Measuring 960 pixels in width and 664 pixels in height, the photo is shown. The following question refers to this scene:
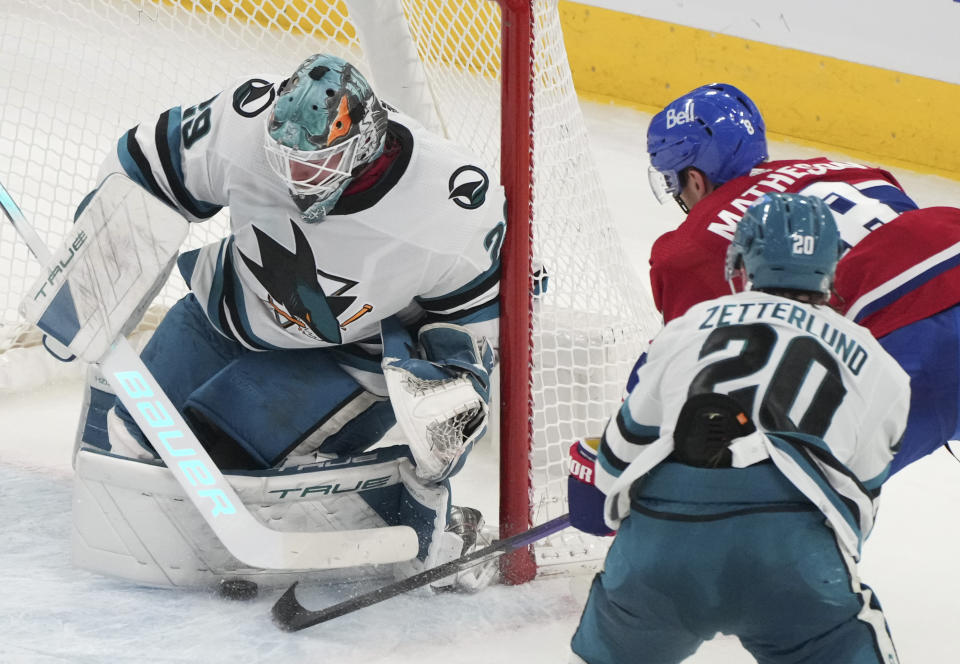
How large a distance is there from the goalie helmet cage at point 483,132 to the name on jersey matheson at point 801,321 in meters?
0.71

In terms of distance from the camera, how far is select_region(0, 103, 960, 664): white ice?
168cm

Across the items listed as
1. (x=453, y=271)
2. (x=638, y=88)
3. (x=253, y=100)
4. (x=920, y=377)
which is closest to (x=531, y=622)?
(x=453, y=271)

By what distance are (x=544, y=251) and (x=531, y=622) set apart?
66cm

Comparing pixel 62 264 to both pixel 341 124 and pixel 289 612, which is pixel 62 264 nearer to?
pixel 341 124

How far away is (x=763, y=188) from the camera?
70.7 inches

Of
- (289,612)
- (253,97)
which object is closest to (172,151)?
(253,97)

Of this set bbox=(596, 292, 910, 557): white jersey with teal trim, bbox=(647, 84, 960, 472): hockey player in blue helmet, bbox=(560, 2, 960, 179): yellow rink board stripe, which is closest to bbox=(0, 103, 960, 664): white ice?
bbox=(647, 84, 960, 472): hockey player in blue helmet

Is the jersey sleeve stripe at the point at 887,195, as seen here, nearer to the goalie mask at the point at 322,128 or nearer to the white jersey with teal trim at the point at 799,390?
the white jersey with teal trim at the point at 799,390

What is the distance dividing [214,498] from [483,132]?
1075 mm

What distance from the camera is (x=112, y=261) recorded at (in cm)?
181

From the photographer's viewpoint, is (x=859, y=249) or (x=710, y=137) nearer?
(x=859, y=249)

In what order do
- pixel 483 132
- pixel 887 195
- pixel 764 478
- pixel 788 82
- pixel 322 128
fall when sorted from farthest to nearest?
pixel 788 82 → pixel 483 132 → pixel 887 195 → pixel 322 128 → pixel 764 478

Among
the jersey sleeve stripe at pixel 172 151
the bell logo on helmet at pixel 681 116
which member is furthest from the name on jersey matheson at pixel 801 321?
the jersey sleeve stripe at pixel 172 151

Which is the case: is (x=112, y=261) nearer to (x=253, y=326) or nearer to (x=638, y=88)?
(x=253, y=326)
